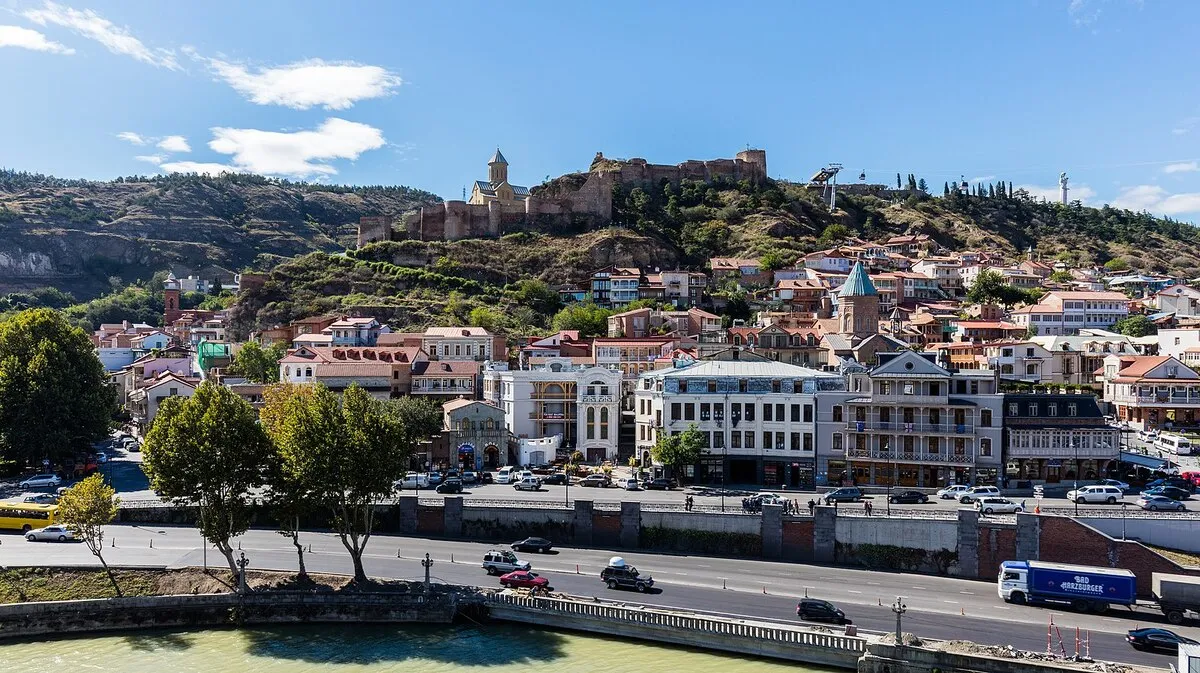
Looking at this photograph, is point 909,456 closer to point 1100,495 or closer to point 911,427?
point 911,427

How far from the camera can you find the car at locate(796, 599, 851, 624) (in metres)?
27.3

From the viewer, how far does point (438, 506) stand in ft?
127

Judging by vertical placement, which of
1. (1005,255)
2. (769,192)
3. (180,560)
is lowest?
(180,560)

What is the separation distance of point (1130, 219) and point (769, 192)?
6937 centimetres

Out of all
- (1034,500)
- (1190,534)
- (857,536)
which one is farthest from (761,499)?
(1190,534)

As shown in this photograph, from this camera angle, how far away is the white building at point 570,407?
172 ft

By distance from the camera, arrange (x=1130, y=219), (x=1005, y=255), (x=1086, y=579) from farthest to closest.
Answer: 1. (x=1130, y=219)
2. (x=1005, y=255)
3. (x=1086, y=579)

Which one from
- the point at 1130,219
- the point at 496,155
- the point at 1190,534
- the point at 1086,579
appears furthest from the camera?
the point at 1130,219

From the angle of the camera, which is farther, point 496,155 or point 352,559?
point 496,155

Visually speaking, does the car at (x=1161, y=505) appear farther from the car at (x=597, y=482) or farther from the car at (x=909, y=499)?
the car at (x=597, y=482)

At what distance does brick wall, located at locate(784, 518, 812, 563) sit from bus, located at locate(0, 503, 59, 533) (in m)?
29.9

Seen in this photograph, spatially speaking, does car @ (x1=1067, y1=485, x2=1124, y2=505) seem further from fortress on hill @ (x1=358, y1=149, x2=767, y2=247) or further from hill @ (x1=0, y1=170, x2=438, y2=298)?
hill @ (x1=0, y1=170, x2=438, y2=298)

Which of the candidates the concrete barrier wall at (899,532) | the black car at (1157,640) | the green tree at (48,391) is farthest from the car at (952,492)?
the green tree at (48,391)

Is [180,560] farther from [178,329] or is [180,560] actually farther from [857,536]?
[178,329]
